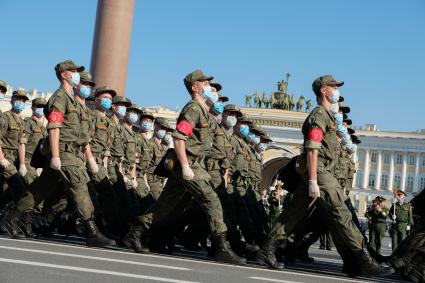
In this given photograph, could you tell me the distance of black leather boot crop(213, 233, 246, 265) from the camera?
10039 mm

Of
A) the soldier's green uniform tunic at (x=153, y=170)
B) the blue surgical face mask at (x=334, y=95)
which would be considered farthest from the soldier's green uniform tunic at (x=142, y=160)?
the blue surgical face mask at (x=334, y=95)

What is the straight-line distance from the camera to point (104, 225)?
1283cm

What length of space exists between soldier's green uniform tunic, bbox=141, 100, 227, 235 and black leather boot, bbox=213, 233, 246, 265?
0.08 m

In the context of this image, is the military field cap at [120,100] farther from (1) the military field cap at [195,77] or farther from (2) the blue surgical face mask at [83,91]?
(1) the military field cap at [195,77]

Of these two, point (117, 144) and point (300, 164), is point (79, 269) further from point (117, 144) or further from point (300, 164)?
point (117, 144)

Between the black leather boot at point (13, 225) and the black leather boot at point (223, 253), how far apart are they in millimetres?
2479

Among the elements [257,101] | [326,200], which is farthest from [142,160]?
[257,101]

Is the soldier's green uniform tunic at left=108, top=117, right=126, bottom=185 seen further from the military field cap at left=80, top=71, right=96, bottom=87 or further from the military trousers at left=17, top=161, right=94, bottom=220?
the military trousers at left=17, top=161, right=94, bottom=220

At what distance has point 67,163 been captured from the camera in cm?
1055

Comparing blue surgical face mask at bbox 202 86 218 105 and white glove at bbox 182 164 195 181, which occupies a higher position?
blue surgical face mask at bbox 202 86 218 105

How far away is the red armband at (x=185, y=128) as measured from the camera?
33.3 ft

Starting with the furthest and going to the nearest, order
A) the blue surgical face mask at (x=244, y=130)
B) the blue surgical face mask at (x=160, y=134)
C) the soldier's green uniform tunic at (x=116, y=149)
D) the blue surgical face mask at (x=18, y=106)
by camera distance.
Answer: the blue surgical face mask at (x=160, y=134) → the blue surgical face mask at (x=244, y=130) → the blue surgical face mask at (x=18, y=106) → the soldier's green uniform tunic at (x=116, y=149)

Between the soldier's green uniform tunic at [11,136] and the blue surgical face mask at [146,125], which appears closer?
the soldier's green uniform tunic at [11,136]

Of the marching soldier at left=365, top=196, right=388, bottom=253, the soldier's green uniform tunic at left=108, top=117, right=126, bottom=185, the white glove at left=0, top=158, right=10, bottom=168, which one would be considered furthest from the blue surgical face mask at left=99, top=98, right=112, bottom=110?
the marching soldier at left=365, top=196, right=388, bottom=253
